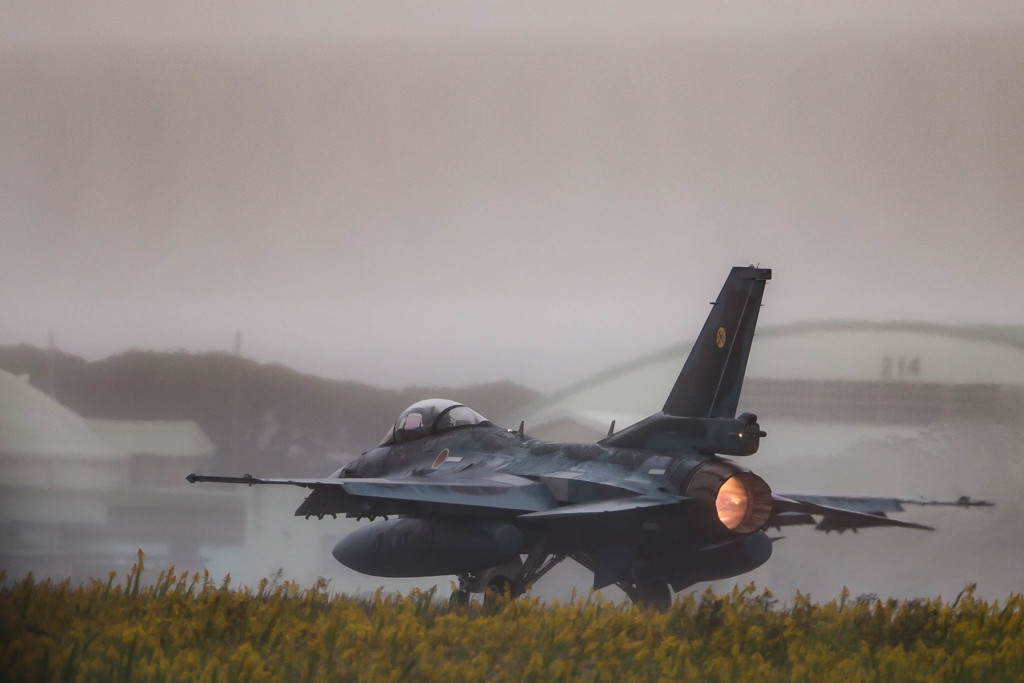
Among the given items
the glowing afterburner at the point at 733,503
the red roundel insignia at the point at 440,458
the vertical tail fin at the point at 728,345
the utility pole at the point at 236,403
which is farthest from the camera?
the red roundel insignia at the point at 440,458

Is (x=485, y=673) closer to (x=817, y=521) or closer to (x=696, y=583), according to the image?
(x=696, y=583)

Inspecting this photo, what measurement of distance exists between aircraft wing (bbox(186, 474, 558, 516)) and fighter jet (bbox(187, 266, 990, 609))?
0.01 metres

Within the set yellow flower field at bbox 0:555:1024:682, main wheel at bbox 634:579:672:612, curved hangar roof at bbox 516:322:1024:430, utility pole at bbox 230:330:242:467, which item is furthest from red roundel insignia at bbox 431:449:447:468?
yellow flower field at bbox 0:555:1024:682

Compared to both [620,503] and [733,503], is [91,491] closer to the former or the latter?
[620,503]

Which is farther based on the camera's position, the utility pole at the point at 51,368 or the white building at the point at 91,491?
the white building at the point at 91,491

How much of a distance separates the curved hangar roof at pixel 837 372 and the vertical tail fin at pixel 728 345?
617 millimetres

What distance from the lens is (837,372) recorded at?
9.95m

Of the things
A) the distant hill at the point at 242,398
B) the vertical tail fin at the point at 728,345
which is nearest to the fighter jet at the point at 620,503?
the vertical tail fin at the point at 728,345

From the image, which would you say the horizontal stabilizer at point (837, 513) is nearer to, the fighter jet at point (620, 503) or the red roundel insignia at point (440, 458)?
the fighter jet at point (620, 503)

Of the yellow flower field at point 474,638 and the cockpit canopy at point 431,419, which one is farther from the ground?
the cockpit canopy at point 431,419

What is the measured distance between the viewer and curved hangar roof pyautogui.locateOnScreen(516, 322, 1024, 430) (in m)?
9.17

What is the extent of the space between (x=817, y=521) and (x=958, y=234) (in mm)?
3316

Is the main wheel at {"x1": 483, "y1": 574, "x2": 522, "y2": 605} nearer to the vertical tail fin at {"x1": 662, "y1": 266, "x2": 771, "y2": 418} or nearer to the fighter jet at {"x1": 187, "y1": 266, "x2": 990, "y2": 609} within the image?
the fighter jet at {"x1": 187, "y1": 266, "x2": 990, "y2": 609}

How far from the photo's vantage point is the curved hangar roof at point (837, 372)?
9.17 metres
